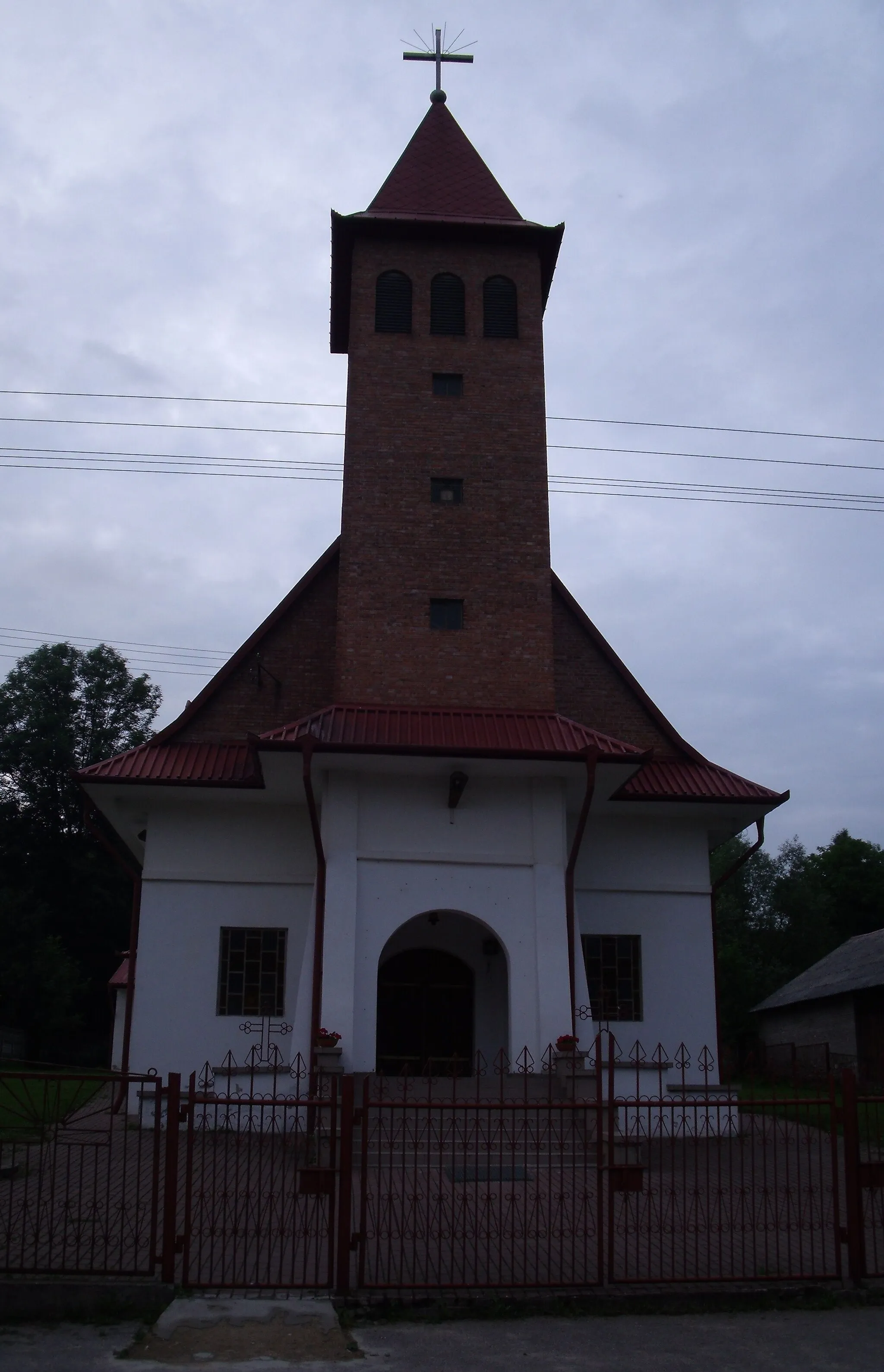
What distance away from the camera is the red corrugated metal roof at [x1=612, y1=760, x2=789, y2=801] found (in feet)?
59.2

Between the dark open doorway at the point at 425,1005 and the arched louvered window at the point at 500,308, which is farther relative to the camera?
the arched louvered window at the point at 500,308

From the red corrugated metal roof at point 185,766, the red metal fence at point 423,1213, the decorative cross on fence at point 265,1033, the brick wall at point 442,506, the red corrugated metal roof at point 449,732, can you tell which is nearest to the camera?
the red metal fence at point 423,1213

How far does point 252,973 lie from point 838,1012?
841 inches

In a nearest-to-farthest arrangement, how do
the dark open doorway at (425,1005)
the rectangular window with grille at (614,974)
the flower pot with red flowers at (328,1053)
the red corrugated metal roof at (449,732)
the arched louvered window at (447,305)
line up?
the flower pot with red flowers at (328,1053) → the red corrugated metal roof at (449,732) → the rectangular window with grille at (614,974) → the dark open doorway at (425,1005) → the arched louvered window at (447,305)

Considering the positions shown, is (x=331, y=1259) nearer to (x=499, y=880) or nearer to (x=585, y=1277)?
(x=585, y=1277)

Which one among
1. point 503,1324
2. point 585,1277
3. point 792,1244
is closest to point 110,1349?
point 503,1324

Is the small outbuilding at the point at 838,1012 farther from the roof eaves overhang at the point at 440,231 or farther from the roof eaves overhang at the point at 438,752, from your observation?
the roof eaves overhang at the point at 440,231

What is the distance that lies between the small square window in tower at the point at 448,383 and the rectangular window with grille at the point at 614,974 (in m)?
9.08

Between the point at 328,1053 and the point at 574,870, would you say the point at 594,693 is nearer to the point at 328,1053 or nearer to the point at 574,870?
the point at 574,870

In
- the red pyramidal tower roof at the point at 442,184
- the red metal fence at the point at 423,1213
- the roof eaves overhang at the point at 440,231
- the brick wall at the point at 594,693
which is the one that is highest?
the red pyramidal tower roof at the point at 442,184

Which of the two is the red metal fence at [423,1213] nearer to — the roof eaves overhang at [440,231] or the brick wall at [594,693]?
the brick wall at [594,693]

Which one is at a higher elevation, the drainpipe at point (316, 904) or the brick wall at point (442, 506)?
the brick wall at point (442, 506)

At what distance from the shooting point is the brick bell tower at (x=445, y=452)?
704 inches

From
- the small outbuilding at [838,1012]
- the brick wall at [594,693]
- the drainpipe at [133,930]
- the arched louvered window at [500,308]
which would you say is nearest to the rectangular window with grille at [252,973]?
the drainpipe at [133,930]
